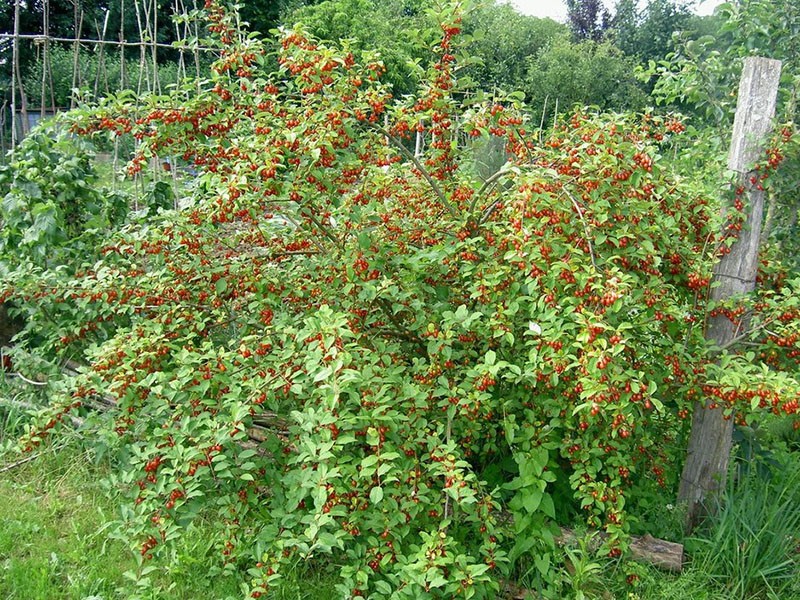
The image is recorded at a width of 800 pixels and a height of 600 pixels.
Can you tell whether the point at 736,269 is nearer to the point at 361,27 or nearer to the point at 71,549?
the point at 71,549

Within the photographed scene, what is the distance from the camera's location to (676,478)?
3166 mm

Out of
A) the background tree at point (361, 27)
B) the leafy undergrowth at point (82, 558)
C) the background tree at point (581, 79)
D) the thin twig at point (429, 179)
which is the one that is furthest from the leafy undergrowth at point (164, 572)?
the background tree at point (581, 79)

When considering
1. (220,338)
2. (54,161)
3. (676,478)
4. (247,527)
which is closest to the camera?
(247,527)

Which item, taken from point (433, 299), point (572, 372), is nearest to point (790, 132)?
point (572, 372)

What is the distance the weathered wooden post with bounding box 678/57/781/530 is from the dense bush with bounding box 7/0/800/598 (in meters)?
0.09

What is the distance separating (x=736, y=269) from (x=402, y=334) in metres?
1.36

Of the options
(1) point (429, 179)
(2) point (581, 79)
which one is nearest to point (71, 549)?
(1) point (429, 179)

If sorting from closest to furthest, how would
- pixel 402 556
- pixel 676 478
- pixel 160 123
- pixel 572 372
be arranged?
1. pixel 402 556
2. pixel 572 372
3. pixel 160 123
4. pixel 676 478

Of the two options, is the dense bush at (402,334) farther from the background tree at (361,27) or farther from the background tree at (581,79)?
the background tree at (581,79)

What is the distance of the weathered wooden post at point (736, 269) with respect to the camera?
2.76 meters

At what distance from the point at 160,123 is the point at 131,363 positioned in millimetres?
987

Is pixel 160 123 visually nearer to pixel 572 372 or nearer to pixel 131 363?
pixel 131 363

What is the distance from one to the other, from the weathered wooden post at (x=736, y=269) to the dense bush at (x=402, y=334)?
0.09m

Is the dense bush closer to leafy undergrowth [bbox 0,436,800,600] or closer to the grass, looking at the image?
leafy undergrowth [bbox 0,436,800,600]
